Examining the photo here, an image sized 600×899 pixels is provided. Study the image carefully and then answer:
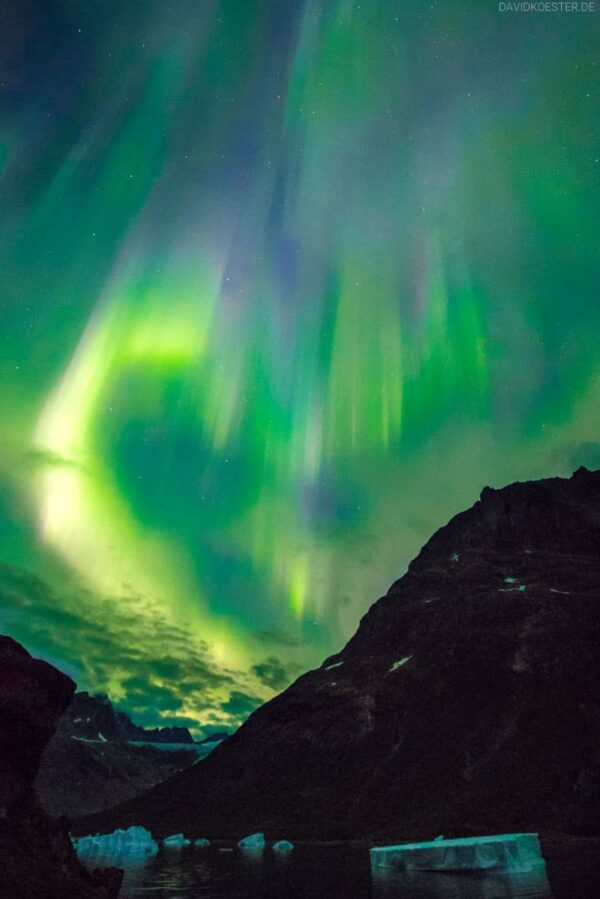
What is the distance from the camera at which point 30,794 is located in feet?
122

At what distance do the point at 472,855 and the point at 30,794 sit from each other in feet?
224

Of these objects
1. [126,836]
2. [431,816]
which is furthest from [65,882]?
[431,816]

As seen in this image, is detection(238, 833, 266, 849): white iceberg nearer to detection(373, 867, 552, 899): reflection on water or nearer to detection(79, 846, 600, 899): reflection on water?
detection(79, 846, 600, 899): reflection on water

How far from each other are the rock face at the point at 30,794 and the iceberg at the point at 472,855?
194 feet

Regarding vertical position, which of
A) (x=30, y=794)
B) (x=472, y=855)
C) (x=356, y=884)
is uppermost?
(x=30, y=794)

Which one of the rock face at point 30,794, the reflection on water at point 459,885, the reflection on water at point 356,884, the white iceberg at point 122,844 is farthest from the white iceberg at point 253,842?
the rock face at point 30,794

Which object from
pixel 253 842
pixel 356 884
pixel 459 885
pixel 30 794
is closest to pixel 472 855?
pixel 459 885

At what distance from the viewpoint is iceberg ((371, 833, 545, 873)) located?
3243 inches

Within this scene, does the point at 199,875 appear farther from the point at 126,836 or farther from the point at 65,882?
the point at 126,836

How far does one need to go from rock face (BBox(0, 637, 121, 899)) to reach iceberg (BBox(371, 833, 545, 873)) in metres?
59.3

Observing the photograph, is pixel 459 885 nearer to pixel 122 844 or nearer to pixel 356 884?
pixel 356 884

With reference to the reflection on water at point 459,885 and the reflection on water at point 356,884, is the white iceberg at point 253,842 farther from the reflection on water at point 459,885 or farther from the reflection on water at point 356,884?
the reflection on water at point 459,885

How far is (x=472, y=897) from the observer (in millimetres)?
57031

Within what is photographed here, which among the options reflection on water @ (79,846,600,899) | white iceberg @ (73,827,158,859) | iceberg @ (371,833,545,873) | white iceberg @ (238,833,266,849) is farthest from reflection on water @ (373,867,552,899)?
white iceberg @ (238,833,266,849)
